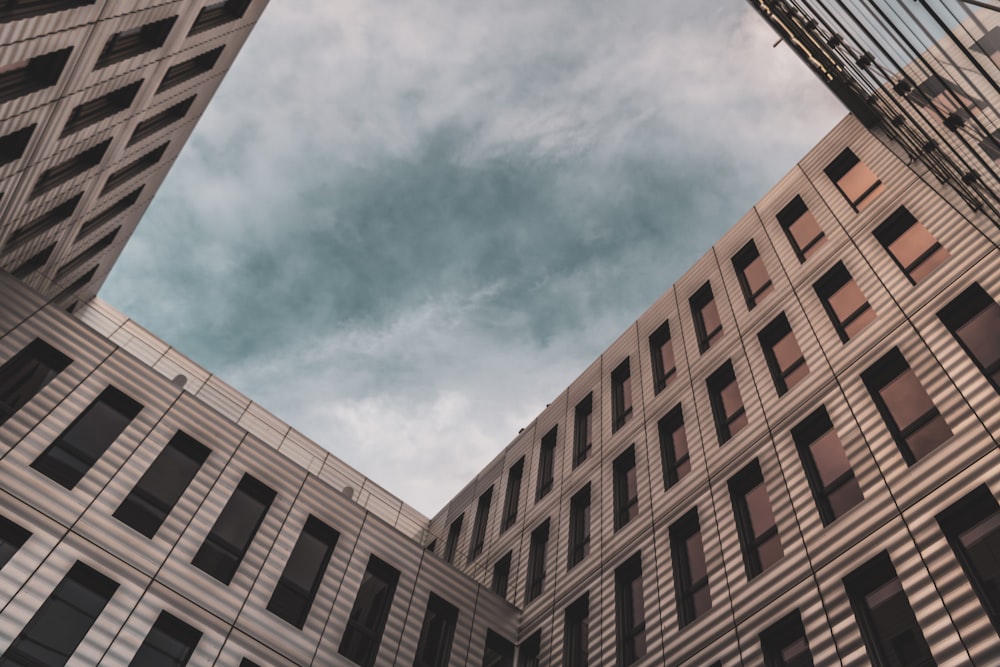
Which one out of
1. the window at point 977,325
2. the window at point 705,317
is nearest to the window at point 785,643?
the window at point 977,325

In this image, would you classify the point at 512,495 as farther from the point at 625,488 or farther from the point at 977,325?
the point at 977,325

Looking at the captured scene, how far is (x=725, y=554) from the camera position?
19.2m

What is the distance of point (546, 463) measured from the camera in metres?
31.6

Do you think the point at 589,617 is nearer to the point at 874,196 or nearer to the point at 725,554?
the point at 725,554

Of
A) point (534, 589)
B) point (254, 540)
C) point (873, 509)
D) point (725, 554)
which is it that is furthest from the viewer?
point (534, 589)

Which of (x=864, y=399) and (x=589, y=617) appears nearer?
(x=864, y=399)

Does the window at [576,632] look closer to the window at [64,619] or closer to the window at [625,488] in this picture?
the window at [625,488]

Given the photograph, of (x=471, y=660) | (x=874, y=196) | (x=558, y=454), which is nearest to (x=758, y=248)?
(x=874, y=196)

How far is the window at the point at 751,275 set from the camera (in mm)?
25141

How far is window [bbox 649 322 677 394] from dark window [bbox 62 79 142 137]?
19.1 meters

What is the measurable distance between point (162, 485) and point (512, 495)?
51.9 ft

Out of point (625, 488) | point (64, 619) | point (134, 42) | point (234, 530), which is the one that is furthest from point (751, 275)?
point (64, 619)

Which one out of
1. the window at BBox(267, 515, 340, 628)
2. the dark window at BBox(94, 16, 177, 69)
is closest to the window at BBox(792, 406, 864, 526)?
the window at BBox(267, 515, 340, 628)

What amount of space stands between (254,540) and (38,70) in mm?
12610
